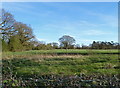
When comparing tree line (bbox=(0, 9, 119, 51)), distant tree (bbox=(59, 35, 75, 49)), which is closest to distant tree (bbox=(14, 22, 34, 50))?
tree line (bbox=(0, 9, 119, 51))

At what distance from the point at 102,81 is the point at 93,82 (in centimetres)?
20

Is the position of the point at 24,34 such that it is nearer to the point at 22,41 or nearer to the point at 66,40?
the point at 22,41

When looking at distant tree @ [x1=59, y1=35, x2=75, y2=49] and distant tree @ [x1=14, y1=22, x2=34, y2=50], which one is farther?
distant tree @ [x1=14, y1=22, x2=34, y2=50]

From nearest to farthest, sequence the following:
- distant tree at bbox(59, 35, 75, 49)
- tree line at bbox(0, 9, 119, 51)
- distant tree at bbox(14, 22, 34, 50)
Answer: distant tree at bbox(59, 35, 75, 49), tree line at bbox(0, 9, 119, 51), distant tree at bbox(14, 22, 34, 50)

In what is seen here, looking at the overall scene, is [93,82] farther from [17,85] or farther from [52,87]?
[17,85]

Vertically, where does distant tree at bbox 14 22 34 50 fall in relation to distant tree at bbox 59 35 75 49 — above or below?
above

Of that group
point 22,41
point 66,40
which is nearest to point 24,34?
point 22,41

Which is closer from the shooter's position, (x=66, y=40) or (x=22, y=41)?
(x=66, y=40)

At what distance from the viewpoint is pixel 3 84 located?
2.90 meters

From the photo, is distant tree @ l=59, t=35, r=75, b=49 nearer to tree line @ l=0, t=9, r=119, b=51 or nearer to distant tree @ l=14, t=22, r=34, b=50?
tree line @ l=0, t=9, r=119, b=51

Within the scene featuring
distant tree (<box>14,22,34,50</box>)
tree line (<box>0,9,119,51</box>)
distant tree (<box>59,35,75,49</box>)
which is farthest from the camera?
distant tree (<box>14,22,34,50</box>)

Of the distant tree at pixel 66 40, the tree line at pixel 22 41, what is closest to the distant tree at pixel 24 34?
the tree line at pixel 22 41

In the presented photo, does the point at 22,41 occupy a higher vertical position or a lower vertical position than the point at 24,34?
lower

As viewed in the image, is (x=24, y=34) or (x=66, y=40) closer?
(x=66, y=40)
